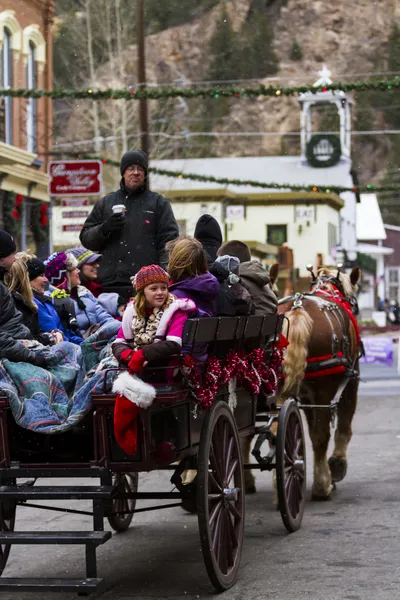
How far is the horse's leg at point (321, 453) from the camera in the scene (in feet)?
32.9

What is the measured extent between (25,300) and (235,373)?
53.6 inches

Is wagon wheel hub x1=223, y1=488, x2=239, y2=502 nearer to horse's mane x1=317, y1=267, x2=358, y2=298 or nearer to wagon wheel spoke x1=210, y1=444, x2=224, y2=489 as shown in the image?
wagon wheel spoke x1=210, y1=444, x2=224, y2=489

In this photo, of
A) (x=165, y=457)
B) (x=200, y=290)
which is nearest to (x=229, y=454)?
(x=165, y=457)

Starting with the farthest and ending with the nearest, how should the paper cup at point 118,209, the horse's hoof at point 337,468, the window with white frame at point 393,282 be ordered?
the window with white frame at point 393,282 → the horse's hoof at point 337,468 → the paper cup at point 118,209

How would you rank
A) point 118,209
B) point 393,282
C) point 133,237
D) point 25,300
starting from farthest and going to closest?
point 393,282, point 133,237, point 118,209, point 25,300

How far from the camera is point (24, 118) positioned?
89.1ft

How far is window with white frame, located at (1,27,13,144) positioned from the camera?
25830 millimetres

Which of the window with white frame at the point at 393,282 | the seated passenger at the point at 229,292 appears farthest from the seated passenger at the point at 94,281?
the window with white frame at the point at 393,282

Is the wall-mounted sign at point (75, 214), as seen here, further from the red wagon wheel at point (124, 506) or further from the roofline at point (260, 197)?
the roofline at point (260, 197)

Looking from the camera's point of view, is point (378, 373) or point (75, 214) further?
point (378, 373)

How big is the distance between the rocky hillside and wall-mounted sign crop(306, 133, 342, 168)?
37828mm

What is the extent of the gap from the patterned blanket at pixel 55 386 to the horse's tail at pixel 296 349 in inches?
125

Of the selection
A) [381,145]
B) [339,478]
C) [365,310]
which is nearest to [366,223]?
[365,310]

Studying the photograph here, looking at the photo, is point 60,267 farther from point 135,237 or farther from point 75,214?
point 75,214
